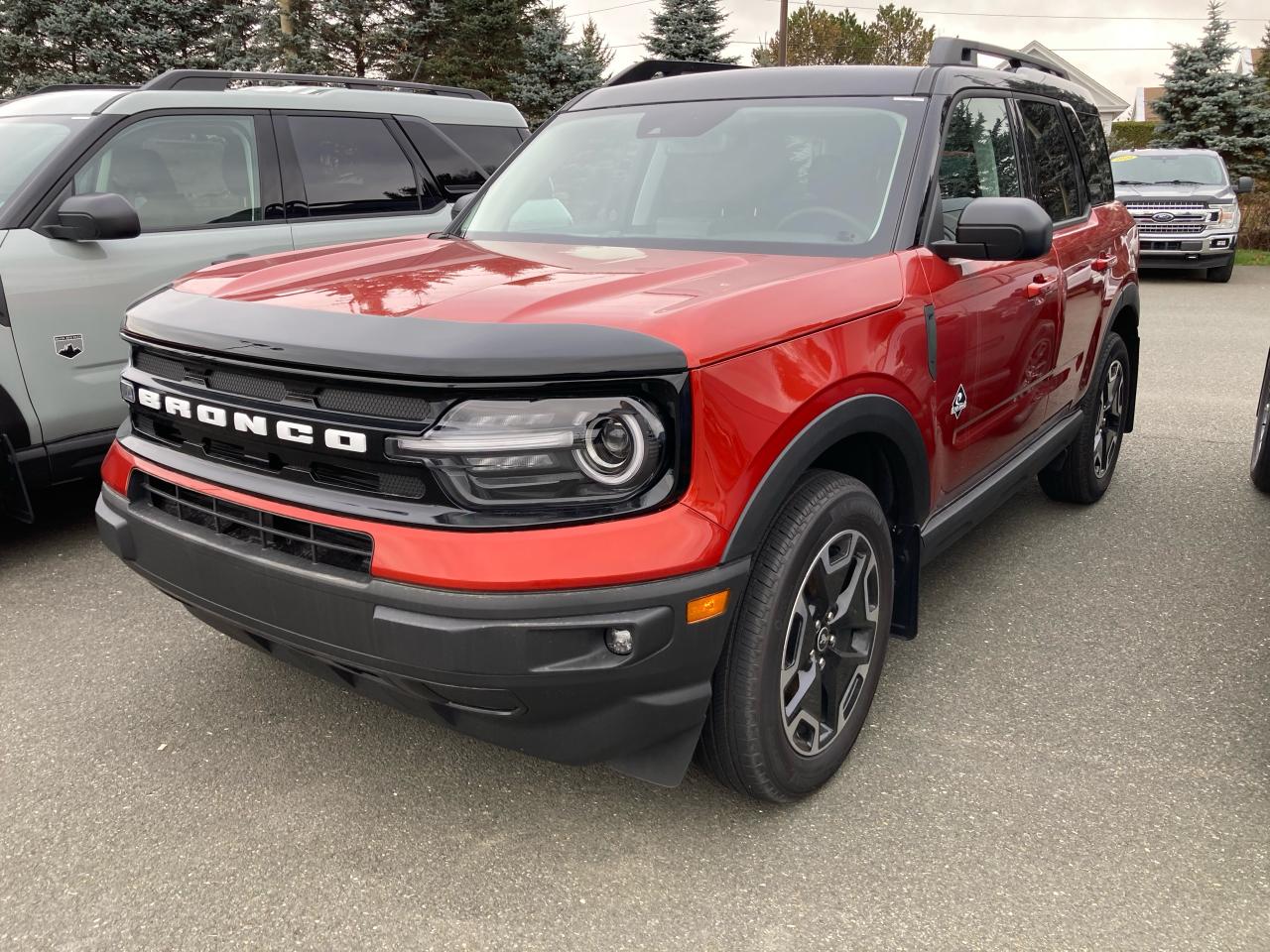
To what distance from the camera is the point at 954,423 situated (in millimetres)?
3002

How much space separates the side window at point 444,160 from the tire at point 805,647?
159 inches

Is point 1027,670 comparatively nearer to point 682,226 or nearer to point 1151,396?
point 682,226

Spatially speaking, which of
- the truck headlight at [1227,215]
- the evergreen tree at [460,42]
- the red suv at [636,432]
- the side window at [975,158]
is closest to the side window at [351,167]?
the red suv at [636,432]

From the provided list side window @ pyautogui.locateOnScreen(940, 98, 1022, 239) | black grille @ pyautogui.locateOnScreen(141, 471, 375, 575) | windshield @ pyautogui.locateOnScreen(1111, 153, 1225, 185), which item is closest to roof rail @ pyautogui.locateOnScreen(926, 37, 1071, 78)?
side window @ pyautogui.locateOnScreen(940, 98, 1022, 239)

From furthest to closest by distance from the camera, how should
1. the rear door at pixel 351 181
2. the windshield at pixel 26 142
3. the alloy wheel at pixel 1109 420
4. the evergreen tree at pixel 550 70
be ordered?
the evergreen tree at pixel 550 70, the rear door at pixel 351 181, the alloy wheel at pixel 1109 420, the windshield at pixel 26 142

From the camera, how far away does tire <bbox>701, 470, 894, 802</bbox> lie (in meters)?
2.26

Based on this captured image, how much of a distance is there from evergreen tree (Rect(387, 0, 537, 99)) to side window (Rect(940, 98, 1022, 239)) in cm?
2539

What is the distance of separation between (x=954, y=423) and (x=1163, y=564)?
1762mm

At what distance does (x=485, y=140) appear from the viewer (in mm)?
6402

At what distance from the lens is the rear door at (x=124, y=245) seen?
4.06m

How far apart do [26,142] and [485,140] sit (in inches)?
104

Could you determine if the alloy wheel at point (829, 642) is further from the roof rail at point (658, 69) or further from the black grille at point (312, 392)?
the roof rail at point (658, 69)

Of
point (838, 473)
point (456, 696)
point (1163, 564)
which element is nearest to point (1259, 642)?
point (1163, 564)

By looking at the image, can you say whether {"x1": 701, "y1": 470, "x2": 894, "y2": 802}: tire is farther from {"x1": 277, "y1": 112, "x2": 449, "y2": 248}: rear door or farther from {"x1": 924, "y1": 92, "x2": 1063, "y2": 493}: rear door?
{"x1": 277, "y1": 112, "x2": 449, "y2": 248}: rear door
